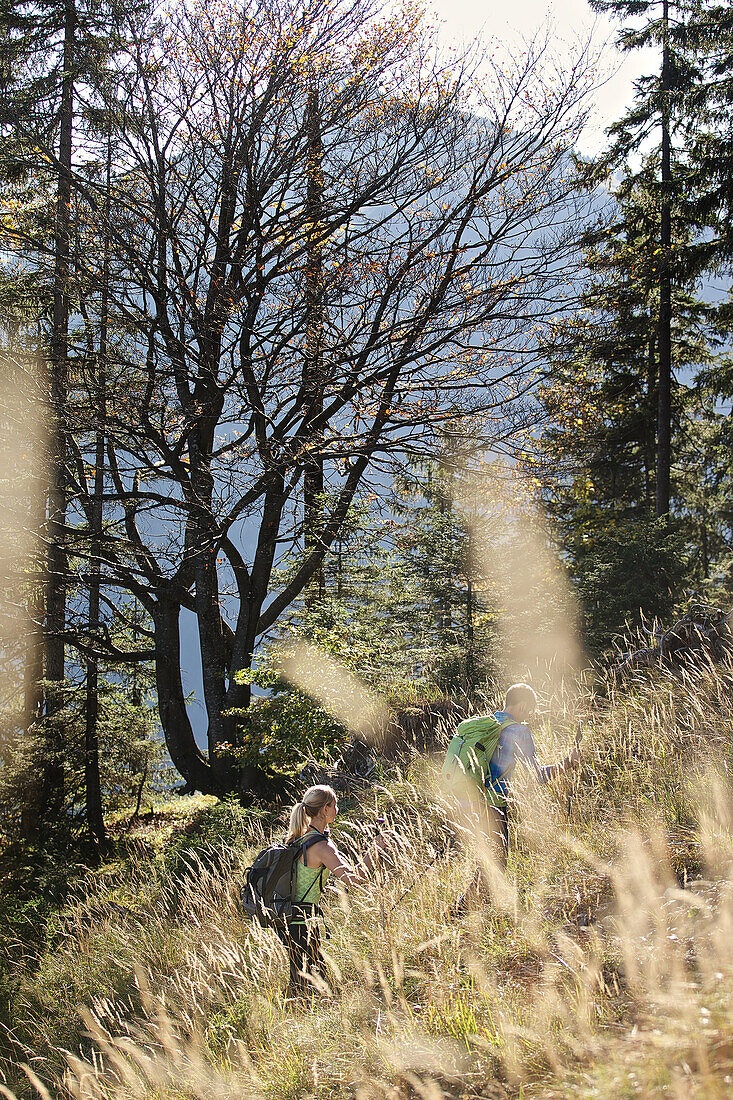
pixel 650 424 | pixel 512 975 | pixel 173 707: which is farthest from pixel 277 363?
pixel 650 424

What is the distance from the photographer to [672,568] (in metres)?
12.1

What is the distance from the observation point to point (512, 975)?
3.17 m

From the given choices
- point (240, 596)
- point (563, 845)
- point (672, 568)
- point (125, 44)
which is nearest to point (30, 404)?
point (240, 596)

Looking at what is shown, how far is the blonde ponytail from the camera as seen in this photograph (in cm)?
409

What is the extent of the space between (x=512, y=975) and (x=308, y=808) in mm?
1416

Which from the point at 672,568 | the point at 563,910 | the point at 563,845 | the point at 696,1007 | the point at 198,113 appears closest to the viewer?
the point at 696,1007

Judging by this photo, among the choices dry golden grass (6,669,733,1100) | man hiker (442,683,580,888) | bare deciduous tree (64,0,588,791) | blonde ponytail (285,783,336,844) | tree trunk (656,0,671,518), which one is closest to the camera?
dry golden grass (6,669,733,1100)

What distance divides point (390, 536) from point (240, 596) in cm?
284

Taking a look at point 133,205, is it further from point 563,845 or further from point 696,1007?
point 696,1007

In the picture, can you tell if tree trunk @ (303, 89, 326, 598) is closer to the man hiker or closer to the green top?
the man hiker

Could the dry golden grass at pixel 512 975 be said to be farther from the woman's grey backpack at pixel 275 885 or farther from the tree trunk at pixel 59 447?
the tree trunk at pixel 59 447

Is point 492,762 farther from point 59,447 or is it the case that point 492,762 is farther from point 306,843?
point 59,447

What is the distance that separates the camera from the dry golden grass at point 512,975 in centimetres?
248

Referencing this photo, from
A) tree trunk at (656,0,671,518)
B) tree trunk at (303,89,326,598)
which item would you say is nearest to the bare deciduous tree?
tree trunk at (303,89,326,598)
